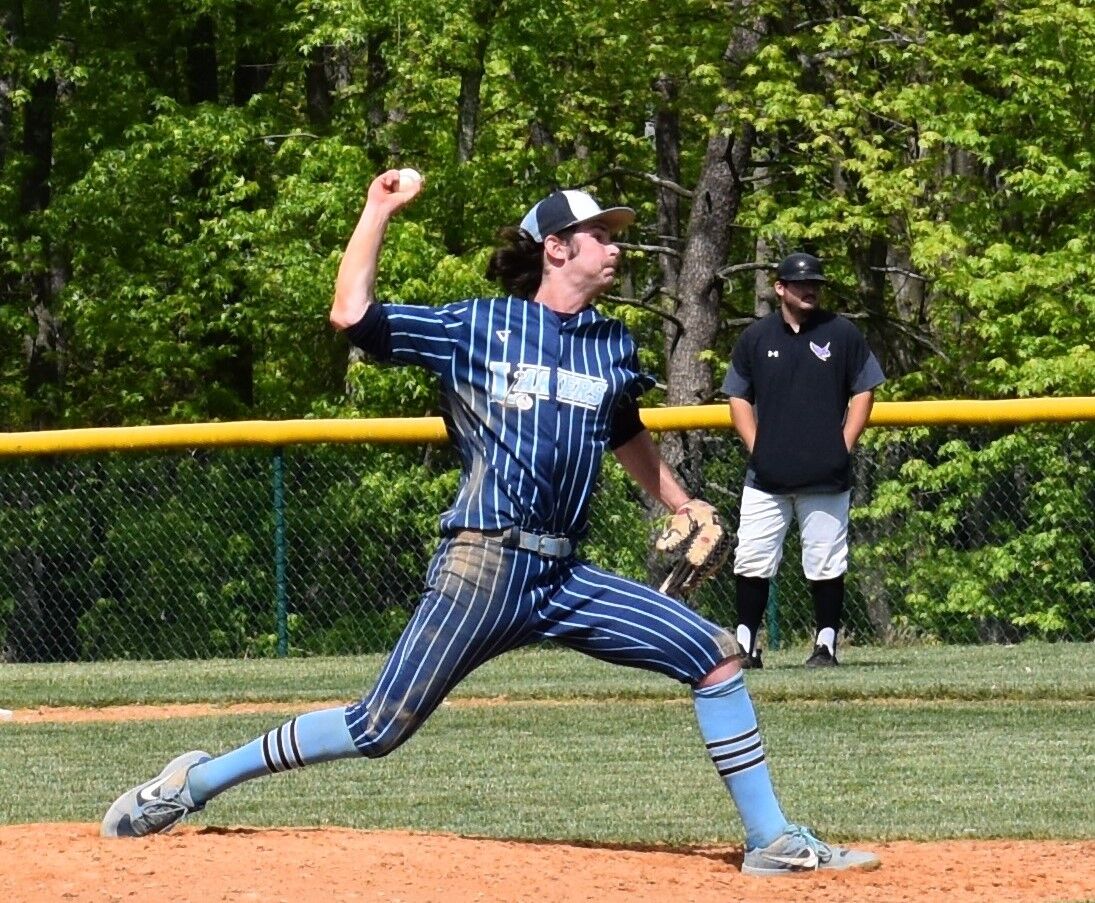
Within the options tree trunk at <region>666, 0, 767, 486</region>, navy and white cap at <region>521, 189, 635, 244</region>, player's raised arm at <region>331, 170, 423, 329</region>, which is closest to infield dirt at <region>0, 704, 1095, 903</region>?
player's raised arm at <region>331, 170, 423, 329</region>

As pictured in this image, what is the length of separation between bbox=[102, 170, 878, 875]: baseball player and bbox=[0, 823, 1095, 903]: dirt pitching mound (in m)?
0.22

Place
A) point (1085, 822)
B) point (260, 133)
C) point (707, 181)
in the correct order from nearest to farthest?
1. point (1085, 822)
2. point (707, 181)
3. point (260, 133)

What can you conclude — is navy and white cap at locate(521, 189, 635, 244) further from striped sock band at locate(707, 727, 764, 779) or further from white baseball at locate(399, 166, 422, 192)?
striped sock band at locate(707, 727, 764, 779)

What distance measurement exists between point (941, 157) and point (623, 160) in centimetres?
849

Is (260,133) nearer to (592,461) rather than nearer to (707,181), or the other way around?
(707,181)

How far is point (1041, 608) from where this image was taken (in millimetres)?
15352

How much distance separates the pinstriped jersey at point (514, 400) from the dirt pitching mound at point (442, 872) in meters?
0.89

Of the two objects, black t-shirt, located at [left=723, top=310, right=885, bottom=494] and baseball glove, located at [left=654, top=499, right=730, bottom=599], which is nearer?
baseball glove, located at [left=654, top=499, right=730, bottom=599]

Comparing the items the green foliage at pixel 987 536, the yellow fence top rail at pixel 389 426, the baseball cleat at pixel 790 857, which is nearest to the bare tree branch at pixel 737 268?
the green foliage at pixel 987 536

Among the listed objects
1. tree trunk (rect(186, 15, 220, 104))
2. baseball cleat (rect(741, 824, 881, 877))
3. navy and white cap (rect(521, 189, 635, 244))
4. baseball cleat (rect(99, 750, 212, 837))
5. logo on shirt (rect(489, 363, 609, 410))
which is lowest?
baseball cleat (rect(741, 824, 881, 877))

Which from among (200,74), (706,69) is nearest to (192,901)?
(706,69)

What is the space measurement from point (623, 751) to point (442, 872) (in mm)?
3361

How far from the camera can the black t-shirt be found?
10.4 metres

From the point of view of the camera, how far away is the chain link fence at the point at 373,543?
14.3 metres
